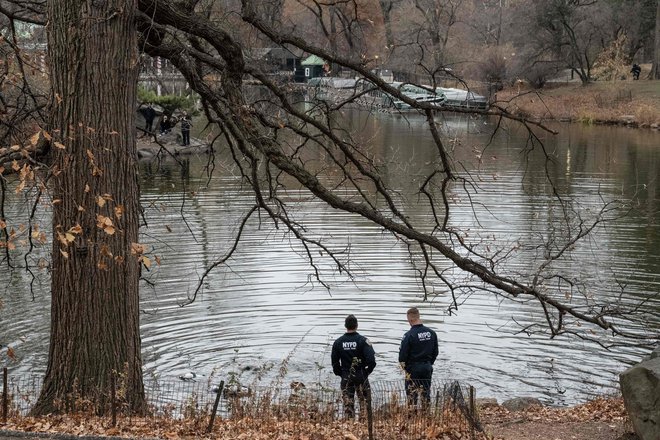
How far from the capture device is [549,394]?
13516 mm

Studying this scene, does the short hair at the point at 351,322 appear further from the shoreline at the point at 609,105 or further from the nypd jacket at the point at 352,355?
the shoreline at the point at 609,105

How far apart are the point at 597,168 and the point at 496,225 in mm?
12439

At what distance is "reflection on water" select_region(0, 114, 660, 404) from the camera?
14.3 metres

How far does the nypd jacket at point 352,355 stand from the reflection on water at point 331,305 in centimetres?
156

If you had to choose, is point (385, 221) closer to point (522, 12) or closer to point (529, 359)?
point (529, 359)

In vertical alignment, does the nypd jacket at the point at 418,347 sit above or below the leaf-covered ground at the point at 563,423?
above

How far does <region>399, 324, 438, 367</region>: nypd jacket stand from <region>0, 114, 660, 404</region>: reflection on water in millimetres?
2121

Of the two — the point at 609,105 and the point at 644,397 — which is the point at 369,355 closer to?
the point at 644,397

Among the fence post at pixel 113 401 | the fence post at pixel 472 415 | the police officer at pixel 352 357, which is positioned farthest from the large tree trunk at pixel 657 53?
the fence post at pixel 113 401

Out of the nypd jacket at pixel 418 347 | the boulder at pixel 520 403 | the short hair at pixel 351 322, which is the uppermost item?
the short hair at pixel 351 322

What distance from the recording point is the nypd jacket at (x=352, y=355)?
11.1 metres

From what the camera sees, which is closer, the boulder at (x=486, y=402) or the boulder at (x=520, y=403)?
the boulder at (x=486, y=402)

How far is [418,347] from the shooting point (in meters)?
11.2

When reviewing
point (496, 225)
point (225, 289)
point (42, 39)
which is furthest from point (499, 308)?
point (42, 39)
